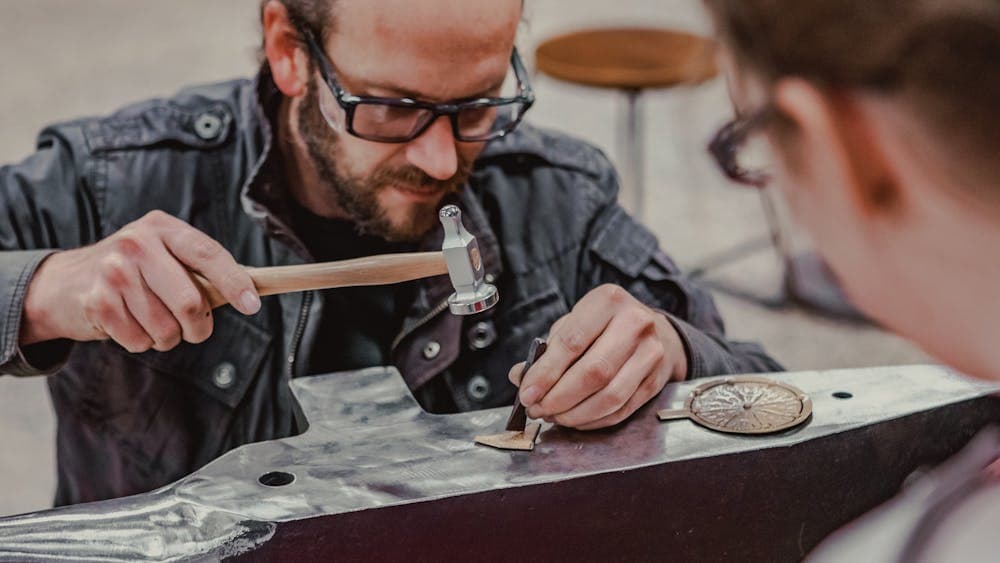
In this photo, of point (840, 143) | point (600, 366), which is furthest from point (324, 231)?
point (840, 143)

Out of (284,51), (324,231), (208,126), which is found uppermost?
(284,51)

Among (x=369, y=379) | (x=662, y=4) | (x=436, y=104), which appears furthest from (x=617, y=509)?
(x=662, y=4)

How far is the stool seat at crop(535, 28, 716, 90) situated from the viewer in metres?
3.17

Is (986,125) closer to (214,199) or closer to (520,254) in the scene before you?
(520,254)

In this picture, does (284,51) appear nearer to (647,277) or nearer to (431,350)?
(431,350)

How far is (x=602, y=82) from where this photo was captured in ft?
10.4

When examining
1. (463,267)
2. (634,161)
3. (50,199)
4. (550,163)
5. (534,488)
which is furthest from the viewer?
(634,161)

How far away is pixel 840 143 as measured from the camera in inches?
30.4

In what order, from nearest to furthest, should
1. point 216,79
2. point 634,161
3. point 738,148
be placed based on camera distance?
point 738,148
point 634,161
point 216,79

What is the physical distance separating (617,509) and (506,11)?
0.72 meters

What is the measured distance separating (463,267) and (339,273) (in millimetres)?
153

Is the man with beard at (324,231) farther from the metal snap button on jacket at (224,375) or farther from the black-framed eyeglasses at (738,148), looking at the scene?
→ the black-framed eyeglasses at (738,148)

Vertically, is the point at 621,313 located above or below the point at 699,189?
above

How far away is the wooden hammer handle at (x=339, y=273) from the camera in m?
1.41
